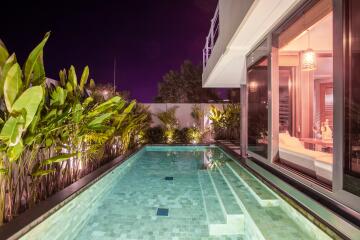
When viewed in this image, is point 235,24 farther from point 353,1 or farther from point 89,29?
point 89,29

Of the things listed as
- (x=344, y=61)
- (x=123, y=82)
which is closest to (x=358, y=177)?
(x=344, y=61)

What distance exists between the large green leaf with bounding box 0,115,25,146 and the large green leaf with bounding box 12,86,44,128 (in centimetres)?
8

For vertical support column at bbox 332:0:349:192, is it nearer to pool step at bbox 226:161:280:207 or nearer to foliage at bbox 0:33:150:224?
pool step at bbox 226:161:280:207

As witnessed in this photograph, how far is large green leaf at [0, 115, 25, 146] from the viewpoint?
2.39 m

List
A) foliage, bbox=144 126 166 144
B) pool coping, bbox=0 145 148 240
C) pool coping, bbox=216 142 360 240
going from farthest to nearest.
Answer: foliage, bbox=144 126 166 144
pool coping, bbox=0 145 148 240
pool coping, bbox=216 142 360 240

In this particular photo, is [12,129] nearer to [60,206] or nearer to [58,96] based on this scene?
[58,96]

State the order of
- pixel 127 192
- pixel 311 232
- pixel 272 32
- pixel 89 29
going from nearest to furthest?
pixel 311 232 → pixel 272 32 → pixel 127 192 → pixel 89 29

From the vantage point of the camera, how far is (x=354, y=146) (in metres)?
2.38

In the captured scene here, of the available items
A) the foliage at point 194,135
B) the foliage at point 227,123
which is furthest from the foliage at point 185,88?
the foliage at point 227,123

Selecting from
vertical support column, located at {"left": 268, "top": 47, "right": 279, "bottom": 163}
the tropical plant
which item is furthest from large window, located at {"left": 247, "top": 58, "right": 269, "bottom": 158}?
the tropical plant

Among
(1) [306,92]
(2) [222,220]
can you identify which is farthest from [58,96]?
(1) [306,92]

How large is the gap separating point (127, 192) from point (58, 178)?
1.59 m

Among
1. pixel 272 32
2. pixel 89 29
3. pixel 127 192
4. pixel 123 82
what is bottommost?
pixel 127 192

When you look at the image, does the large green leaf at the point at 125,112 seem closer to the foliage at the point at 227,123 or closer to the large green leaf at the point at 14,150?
the large green leaf at the point at 14,150
